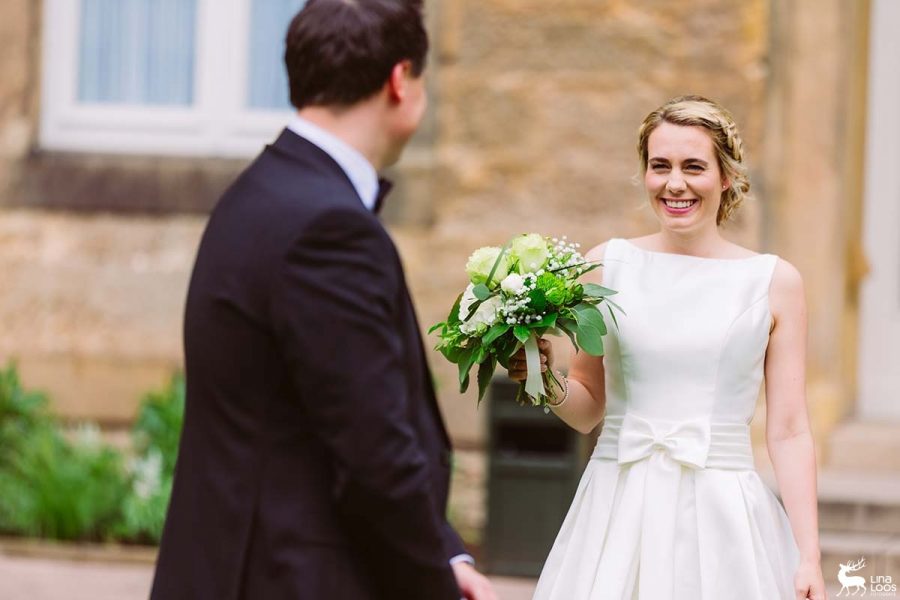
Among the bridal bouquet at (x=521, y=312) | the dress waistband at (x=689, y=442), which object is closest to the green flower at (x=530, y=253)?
the bridal bouquet at (x=521, y=312)

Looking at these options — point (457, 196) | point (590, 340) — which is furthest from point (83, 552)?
point (590, 340)

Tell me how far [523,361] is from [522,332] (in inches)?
5.4

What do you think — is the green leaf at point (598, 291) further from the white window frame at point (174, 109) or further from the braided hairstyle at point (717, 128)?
the white window frame at point (174, 109)

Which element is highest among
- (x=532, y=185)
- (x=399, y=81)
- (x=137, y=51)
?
(x=137, y=51)

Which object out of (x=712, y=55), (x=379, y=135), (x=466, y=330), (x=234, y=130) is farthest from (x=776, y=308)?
(x=234, y=130)

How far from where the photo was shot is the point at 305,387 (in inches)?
91.5

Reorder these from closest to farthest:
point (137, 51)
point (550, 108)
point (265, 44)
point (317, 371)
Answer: point (317, 371)
point (550, 108)
point (265, 44)
point (137, 51)

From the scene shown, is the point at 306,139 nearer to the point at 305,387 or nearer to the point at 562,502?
the point at 305,387

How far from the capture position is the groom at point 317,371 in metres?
2.31

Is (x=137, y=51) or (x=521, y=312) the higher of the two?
(x=137, y=51)

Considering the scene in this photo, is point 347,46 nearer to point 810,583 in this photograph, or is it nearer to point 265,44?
point 810,583

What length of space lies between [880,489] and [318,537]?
535 cm

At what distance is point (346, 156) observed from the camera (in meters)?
2.48

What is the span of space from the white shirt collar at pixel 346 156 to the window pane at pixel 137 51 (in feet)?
21.6
